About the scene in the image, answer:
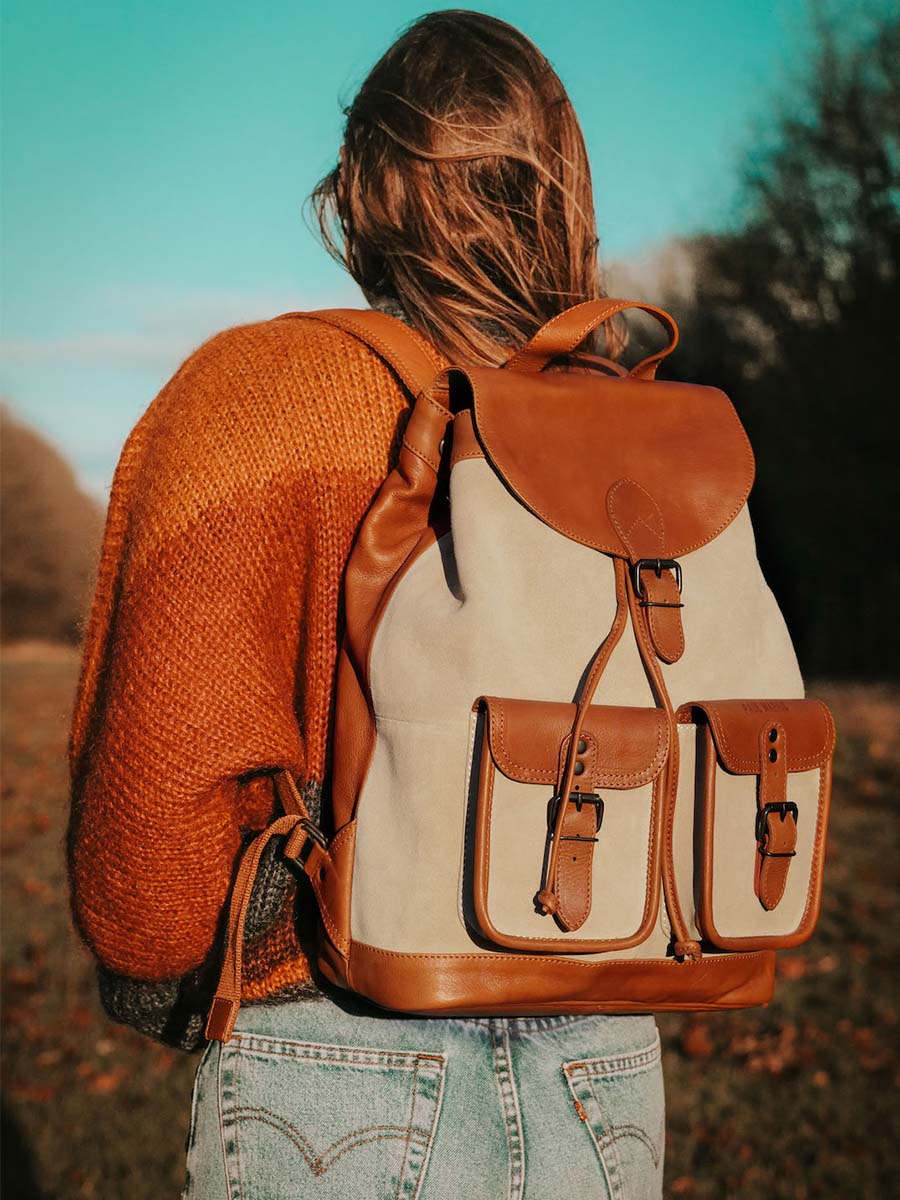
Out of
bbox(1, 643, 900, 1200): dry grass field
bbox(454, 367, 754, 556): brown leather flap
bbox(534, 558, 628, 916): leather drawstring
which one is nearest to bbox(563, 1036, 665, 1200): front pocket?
bbox(534, 558, 628, 916): leather drawstring

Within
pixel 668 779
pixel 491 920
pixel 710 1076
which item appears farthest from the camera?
pixel 710 1076

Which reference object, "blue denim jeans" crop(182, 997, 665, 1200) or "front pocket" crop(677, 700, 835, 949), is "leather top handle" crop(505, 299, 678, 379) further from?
"blue denim jeans" crop(182, 997, 665, 1200)

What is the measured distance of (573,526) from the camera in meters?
1.42

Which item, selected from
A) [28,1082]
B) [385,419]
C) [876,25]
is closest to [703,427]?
[385,419]

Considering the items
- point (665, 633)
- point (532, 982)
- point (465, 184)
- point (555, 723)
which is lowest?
point (532, 982)

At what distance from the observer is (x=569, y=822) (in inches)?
53.4

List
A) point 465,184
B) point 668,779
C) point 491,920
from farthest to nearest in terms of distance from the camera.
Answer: point 465,184
point 668,779
point 491,920

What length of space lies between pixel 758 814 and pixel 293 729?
64 cm

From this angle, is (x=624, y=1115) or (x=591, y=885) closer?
(x=591, y=885)

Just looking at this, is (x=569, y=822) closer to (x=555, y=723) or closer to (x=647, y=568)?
(x=555, y=723)

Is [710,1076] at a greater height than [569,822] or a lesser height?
lesser

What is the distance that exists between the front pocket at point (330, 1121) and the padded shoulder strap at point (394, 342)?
2.85 ft

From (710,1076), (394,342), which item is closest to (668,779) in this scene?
(394,342)

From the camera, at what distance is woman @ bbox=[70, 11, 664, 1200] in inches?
54.5
